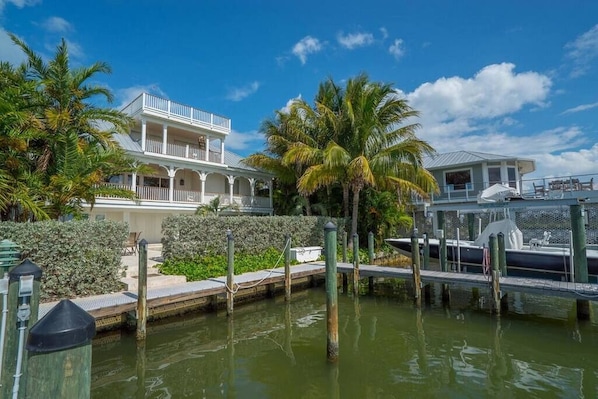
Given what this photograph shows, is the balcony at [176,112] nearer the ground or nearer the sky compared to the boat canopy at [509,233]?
nearer the sky

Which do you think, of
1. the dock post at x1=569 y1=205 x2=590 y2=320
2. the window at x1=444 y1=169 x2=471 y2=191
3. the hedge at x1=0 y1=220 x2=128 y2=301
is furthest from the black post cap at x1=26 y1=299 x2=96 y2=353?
the window at x1=444 y1=169 x2=471 y2=191

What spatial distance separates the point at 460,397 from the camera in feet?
17.2

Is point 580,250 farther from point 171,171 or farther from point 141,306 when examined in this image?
point 171,171

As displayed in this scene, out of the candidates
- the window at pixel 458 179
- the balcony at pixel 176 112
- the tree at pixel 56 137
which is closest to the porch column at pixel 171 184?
the balcony at pixel 176 112

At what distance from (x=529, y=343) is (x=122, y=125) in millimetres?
12727

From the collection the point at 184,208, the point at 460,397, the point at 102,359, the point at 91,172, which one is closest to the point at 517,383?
the point at 460,397

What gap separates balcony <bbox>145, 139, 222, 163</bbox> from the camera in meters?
19.3

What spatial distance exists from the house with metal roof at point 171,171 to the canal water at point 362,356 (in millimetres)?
11318

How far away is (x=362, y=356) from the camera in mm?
6723

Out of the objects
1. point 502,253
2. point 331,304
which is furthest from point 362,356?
point 502,253

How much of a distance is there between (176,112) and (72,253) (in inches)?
562

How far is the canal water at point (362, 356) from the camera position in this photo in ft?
18.0

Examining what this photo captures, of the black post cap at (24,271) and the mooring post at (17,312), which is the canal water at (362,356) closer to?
the mooring post at (17,312)

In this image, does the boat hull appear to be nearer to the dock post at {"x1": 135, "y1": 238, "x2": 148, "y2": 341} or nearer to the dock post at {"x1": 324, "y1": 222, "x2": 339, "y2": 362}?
the dock post at {"x1": 324, "y1": 222, "x2": 339, "y2": 362}
